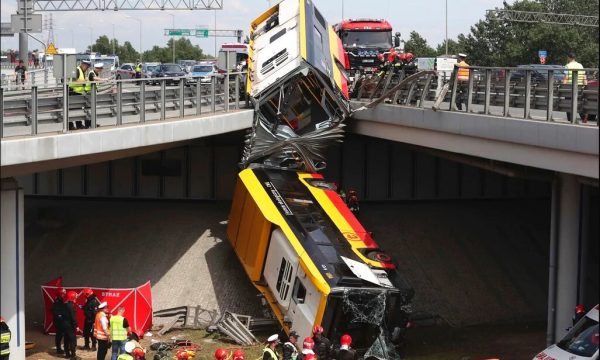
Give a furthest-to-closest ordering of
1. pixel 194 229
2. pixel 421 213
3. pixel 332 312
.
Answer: pixel 421 213, pixel 194 229, pixel 332 312

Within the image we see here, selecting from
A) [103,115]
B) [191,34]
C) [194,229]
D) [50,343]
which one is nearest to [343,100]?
[194,229]

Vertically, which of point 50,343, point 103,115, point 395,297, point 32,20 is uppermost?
point 32,20

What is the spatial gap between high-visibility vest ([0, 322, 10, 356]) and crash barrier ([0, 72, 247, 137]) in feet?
11.3

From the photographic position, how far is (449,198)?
34.4 m

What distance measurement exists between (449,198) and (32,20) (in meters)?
15.2

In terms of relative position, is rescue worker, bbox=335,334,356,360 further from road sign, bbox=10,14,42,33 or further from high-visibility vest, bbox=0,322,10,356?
road sign, bbox=10,14,42,33

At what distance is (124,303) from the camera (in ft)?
80.3

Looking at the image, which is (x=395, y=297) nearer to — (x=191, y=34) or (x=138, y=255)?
(x=138, y=255)

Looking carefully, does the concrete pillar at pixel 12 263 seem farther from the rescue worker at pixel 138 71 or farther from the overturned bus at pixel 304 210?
the rescue worker at pixel 138 71

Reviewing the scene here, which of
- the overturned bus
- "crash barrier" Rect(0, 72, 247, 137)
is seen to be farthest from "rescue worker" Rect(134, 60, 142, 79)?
"crash barrier" Rect(0, 72, 247, 137)

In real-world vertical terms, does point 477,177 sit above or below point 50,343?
above

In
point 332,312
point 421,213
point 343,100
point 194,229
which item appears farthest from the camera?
point 421,213

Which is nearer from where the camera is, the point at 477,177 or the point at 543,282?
the point at 543,282

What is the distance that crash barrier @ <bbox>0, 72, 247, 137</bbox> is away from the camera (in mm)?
20484
